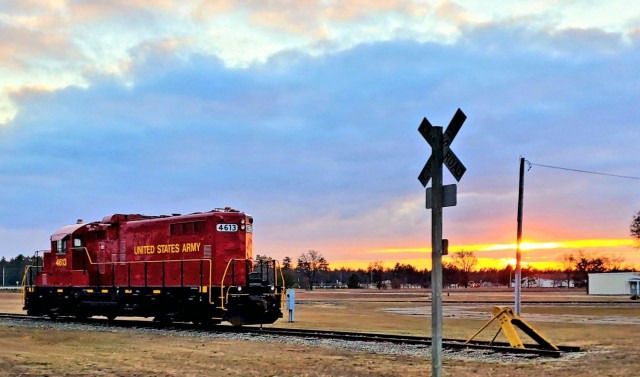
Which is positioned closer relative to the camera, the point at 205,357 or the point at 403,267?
the point at 205,357

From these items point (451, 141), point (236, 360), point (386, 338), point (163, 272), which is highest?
point (451, 141)

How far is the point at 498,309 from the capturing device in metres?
19.0

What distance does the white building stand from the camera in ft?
316

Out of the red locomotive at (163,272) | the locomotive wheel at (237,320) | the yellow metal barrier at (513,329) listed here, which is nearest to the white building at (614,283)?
the red locomotive at (163,272)

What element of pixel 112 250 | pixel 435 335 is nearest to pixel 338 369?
pixel 435 335

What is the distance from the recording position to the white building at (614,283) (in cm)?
9638

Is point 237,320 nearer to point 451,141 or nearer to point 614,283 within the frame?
point 451,141

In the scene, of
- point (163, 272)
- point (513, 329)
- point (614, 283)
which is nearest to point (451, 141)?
point (513, 329)

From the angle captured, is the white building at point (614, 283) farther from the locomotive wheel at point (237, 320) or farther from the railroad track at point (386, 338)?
the locomotive wheel at point (237, 320)

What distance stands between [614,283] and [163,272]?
289 ft

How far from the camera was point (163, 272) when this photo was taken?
85.4 feet

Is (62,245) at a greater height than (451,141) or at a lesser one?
lesser

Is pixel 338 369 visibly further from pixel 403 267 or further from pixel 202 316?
pixel 403 267

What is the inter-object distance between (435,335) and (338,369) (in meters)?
5.43
